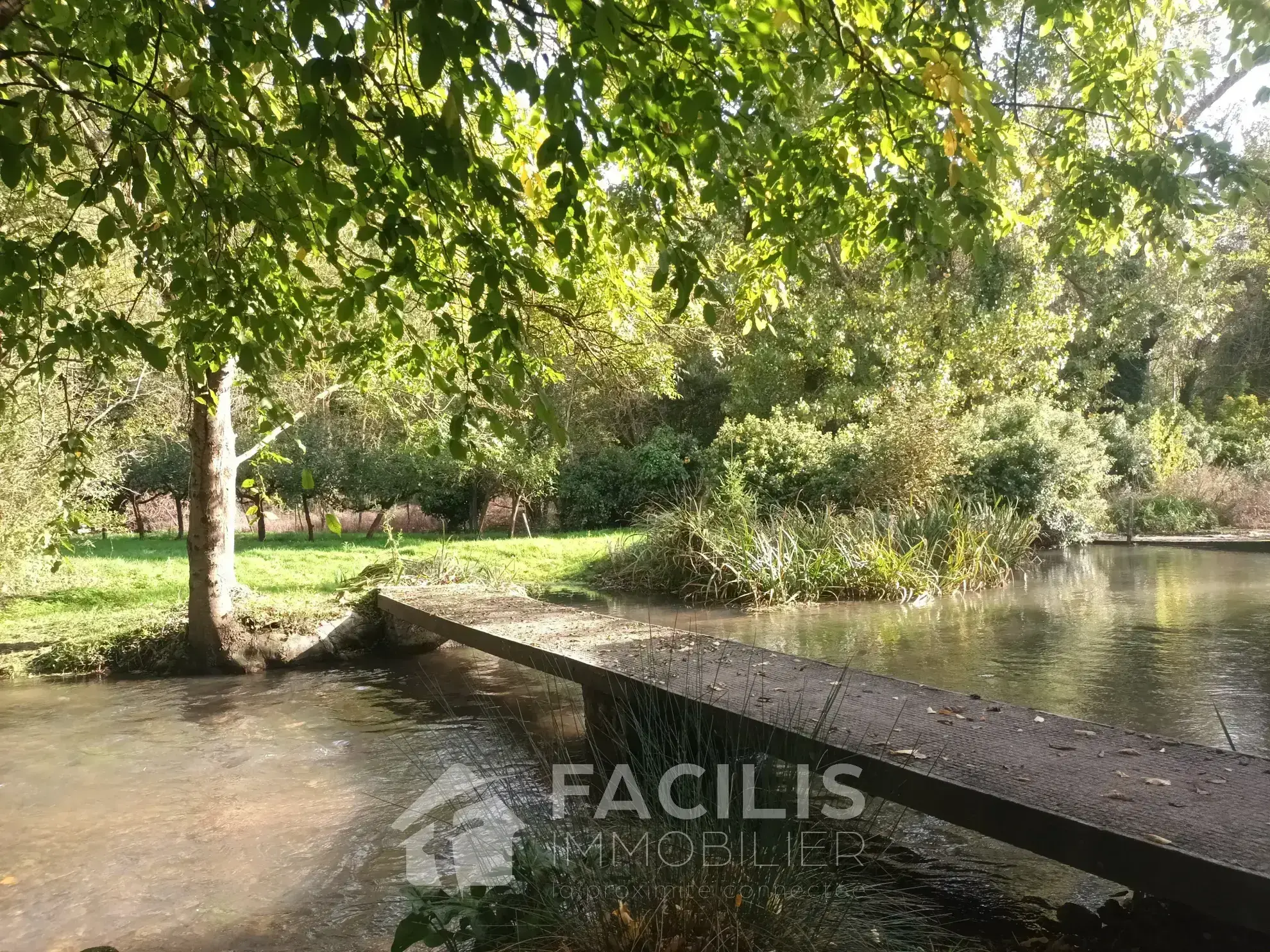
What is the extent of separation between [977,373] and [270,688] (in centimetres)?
1542

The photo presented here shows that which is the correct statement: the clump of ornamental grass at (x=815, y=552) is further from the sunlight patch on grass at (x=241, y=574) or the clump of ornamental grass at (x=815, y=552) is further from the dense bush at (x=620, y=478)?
the dense bush at (x=620, y=478)

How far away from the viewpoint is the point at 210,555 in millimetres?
8336

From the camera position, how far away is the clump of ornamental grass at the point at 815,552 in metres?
11.0

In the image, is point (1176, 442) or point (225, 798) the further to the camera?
point (1176, 442)

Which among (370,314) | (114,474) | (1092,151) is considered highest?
(370,314)

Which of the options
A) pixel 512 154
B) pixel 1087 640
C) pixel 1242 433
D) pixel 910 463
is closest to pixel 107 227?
pixel 512 154

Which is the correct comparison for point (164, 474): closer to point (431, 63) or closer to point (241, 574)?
point (241, 574)

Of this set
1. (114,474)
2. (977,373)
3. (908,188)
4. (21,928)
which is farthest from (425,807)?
(977,373)

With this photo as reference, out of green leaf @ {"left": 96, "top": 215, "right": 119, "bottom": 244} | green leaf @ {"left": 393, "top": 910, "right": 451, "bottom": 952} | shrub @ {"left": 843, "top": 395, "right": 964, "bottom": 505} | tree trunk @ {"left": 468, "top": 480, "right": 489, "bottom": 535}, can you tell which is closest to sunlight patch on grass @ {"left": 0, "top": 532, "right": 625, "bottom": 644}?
tree trunk @ {"left": 468, "top": 480, "right": 489, "bottom": 535}

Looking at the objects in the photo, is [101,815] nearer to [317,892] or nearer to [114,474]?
[317,892]

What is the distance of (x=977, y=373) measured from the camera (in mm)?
18812

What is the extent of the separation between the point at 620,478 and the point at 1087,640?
14362mm

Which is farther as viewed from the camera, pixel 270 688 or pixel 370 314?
pixel 370 314

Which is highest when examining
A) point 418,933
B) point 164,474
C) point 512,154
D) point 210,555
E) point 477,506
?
point 512,154
